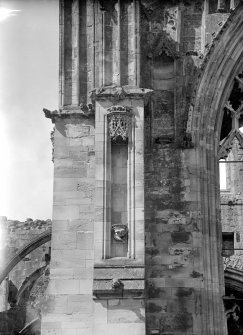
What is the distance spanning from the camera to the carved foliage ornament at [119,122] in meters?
13.2

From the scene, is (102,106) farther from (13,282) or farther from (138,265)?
(13,282)

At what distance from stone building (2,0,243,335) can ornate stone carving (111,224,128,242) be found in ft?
0.07

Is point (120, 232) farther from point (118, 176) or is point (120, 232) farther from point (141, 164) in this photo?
point (141, 164)

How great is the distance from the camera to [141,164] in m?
13.1

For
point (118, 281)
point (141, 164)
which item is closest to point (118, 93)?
point (141, 164)

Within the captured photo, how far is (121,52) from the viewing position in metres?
13.9

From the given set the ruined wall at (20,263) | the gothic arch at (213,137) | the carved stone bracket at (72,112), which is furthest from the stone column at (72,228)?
the ruined wall at (20,263)

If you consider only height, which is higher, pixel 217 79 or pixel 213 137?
pixel 217 79

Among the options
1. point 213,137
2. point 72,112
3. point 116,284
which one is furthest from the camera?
point 213,137

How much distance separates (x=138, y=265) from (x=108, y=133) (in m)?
2.06

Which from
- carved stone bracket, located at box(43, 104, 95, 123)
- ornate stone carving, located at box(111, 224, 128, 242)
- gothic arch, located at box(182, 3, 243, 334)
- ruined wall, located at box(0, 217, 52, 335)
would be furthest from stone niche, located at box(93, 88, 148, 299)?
ruined wall, located at box(0, 217, 52, 335)

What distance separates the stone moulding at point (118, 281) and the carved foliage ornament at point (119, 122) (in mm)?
1961

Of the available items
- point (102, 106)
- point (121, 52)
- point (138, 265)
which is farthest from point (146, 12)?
point (138, 265)

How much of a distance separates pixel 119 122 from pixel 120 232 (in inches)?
66.2
